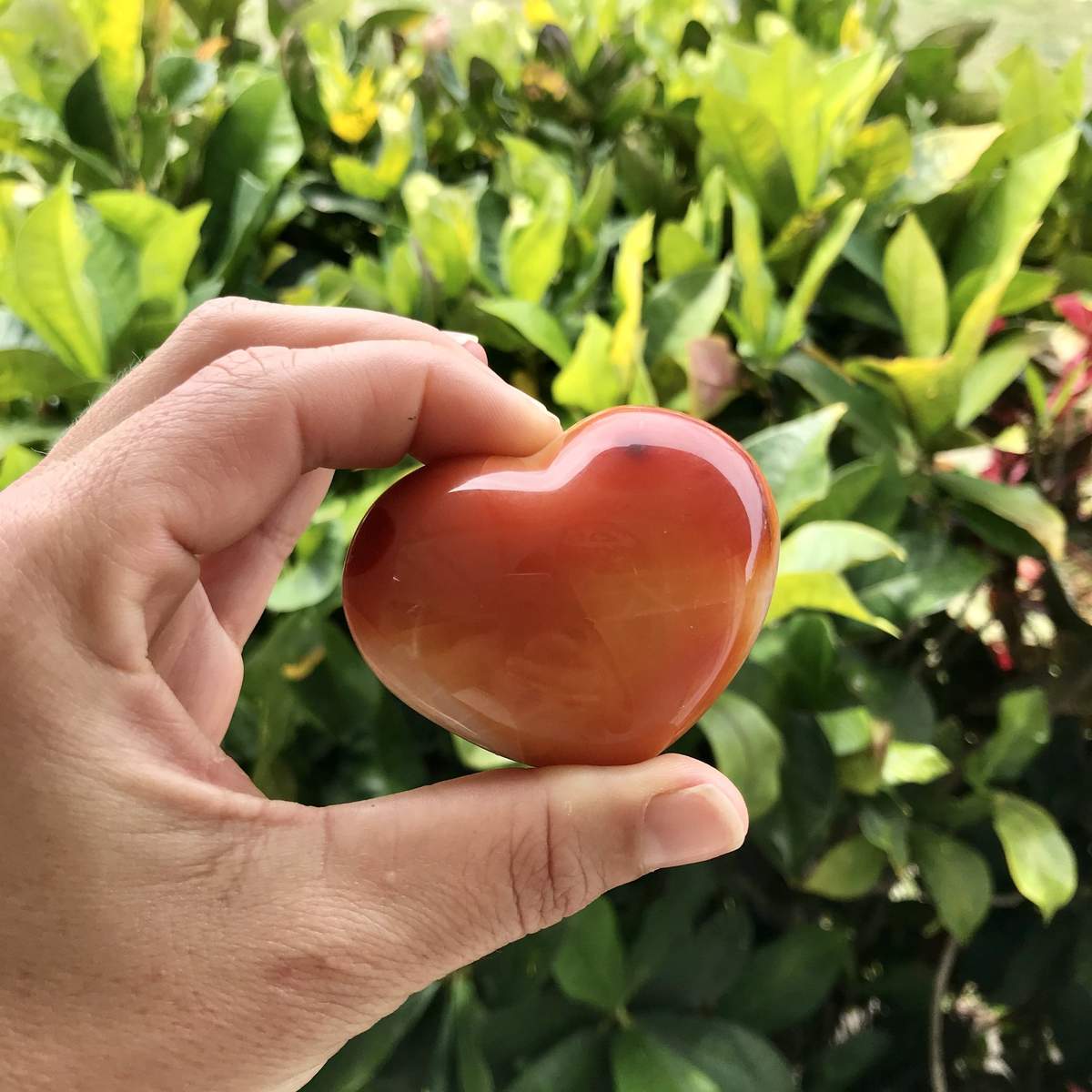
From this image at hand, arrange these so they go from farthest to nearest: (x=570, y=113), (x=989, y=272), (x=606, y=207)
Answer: (x=570, y=113) → (x=606, y=207) → (x=989, y=272)

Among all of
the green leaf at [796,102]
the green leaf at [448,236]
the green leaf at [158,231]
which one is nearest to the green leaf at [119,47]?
the green leaf at [158,231]

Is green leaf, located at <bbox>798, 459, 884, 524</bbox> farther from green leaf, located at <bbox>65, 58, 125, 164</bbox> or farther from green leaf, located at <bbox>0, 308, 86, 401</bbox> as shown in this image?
green leaf, located at <bbox>65, 58, 125, 164</bbox>

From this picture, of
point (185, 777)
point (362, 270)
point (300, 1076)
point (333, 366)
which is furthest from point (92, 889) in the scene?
point (362, 270)

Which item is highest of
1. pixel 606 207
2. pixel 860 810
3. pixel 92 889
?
pixel 606 207

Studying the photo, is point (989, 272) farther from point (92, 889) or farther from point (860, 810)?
point (92, 889)

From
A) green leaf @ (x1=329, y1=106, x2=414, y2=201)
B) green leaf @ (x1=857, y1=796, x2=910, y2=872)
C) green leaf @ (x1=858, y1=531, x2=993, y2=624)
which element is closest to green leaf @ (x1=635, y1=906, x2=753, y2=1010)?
green leaf @ (x1=857, y1=796, x2=910, y2=872)

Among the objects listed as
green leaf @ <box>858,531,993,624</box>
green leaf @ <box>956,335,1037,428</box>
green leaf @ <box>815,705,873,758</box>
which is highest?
green leaf @ <box>956,335,1037,428</box>

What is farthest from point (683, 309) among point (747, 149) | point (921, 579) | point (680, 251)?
point (921, 579)
